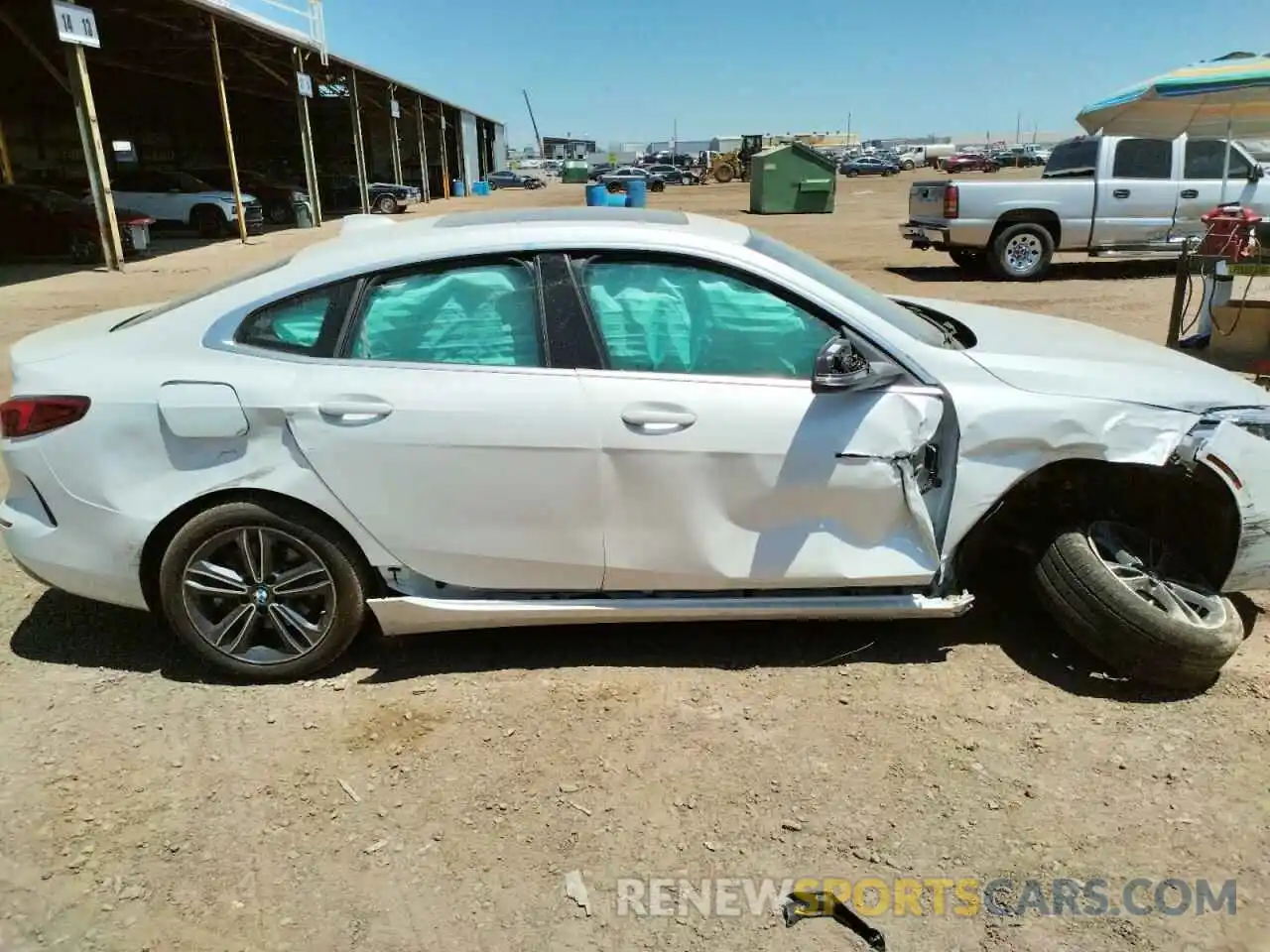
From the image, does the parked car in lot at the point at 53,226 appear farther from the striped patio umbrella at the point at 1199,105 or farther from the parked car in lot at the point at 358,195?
the striped patio umbrella at the point at 1199,105

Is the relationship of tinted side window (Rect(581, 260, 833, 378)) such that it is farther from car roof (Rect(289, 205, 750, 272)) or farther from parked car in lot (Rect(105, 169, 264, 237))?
parked car in lot (Rect(105, 169, 264, 237))

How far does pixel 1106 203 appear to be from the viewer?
13.7m

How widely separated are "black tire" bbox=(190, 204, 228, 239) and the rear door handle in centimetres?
2418

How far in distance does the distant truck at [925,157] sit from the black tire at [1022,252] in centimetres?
6449

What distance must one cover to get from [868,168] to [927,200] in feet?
190

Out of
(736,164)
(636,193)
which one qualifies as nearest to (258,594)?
(636,193)

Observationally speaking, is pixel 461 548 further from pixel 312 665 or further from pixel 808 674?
pixel 808 674

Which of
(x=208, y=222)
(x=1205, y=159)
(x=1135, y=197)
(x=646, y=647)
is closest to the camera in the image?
(x=646, y=647)

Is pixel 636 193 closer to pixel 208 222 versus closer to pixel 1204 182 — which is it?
pixel 208 222

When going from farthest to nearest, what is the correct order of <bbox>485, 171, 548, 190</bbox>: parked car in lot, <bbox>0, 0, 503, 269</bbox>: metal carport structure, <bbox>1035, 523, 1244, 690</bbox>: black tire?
<bbox>485, 171, 548, 190</bbox>: parked car in lot < <bbox>0, 0, 503, 269</bbox>: metal carport structure < <bbox>1035, 523, 1244, 690</bbox>: black tire

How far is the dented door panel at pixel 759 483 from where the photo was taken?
9.96 ft

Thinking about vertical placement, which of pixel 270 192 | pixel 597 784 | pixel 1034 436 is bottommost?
pixel 597 784

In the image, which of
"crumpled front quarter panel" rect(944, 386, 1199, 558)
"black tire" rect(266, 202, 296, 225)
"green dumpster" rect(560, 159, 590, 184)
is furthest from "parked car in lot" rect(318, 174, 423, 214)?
"crumpled front quarter panel" rect(944, 386, 1199, 558)

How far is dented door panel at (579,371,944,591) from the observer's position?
304 cm
